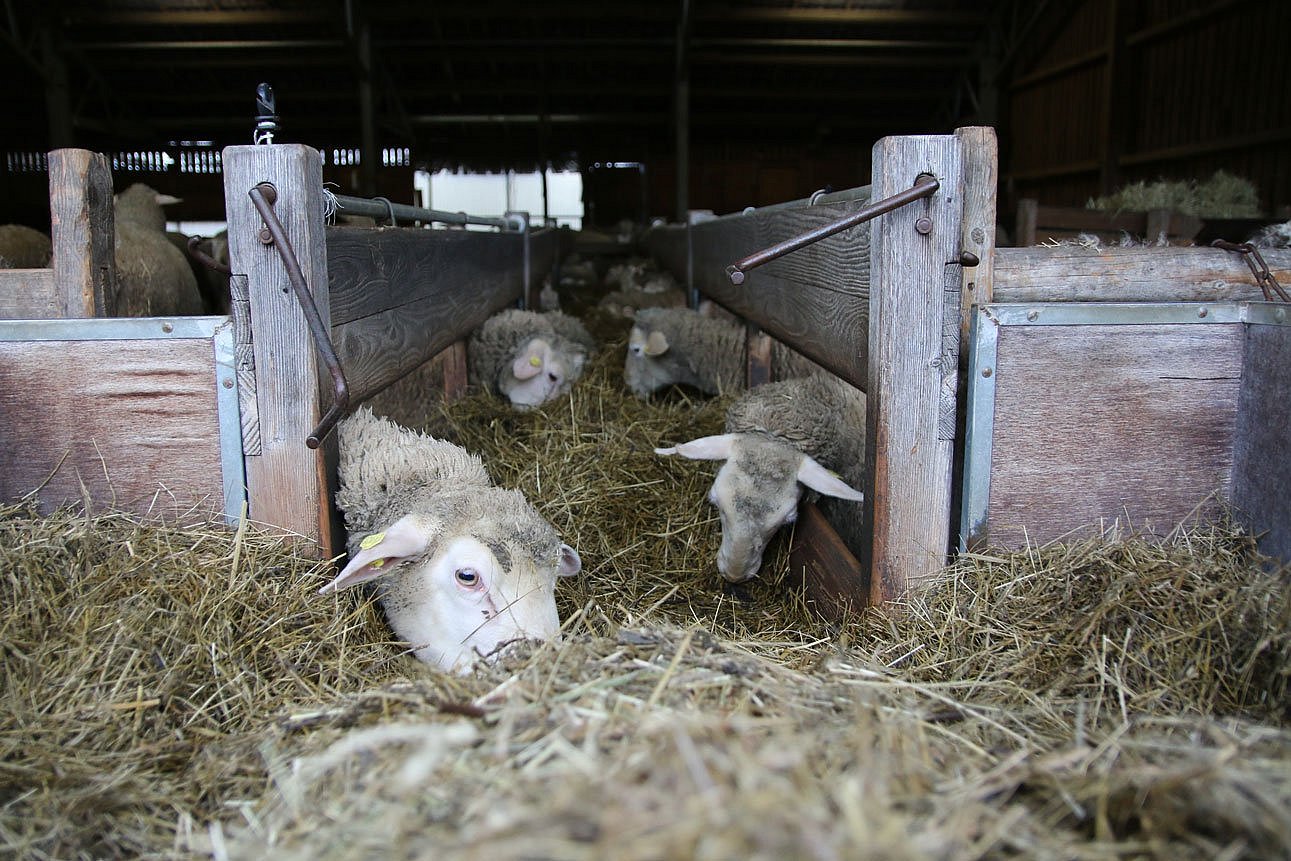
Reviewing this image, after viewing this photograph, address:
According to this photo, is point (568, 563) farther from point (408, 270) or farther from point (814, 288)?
point (408, 270)

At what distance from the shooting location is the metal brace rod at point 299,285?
229cm

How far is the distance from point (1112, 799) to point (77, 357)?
2.54 m

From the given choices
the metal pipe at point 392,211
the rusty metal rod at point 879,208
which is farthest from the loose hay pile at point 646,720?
the metal pipe at point 392,211

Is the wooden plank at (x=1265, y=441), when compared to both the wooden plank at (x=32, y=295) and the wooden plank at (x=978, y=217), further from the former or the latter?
the wooden plank at (x=32, y=295)

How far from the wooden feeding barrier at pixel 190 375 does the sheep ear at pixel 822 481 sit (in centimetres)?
154

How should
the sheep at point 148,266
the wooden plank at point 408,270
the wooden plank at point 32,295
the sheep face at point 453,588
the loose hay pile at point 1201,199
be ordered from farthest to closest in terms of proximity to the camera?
the loose hay pile at point 1201,199, the sheep at point 148,266, the wooden plank at point 408,270, the wooden plank at point 32,295, the sheep face at point 453,588

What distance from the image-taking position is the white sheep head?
10.6 ft

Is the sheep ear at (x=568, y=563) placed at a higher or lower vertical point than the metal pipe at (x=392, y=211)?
lower

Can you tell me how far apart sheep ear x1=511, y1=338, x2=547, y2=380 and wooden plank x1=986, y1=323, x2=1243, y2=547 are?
3453mm

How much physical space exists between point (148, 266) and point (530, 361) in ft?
6.56

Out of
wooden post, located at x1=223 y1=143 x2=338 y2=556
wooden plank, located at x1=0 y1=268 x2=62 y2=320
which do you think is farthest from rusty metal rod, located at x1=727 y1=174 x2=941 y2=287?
wooden plank, located at x1=0 y1=268 x2=62 y2=320

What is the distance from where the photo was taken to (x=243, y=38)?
1541 cm

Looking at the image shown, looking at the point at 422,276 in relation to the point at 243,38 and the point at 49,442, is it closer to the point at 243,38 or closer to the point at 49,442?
the point at 49,442

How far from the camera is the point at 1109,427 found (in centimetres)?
245
